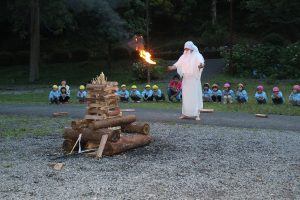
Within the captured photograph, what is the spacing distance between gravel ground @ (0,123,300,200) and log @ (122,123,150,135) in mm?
298

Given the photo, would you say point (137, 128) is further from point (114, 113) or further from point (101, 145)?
point (101, 145)

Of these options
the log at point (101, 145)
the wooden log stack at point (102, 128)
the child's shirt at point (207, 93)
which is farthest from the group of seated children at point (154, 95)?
the log at point (101, 145)

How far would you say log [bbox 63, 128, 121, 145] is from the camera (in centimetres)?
934

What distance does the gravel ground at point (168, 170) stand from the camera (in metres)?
6.76

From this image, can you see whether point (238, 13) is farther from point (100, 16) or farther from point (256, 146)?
point (256, 146)

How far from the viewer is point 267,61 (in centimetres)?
2909

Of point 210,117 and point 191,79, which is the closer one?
point 191,79

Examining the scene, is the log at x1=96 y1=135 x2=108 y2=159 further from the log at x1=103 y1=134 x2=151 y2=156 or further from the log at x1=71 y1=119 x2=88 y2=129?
the log at x1=71 y1=119 x2=88 y2=129

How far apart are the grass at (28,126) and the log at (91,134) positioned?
8.34ft

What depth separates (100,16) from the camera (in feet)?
104

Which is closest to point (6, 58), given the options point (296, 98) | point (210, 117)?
point (296, 98)

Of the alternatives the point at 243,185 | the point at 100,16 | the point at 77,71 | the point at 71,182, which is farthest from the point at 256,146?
the point at 77,71

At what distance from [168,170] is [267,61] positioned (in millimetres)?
22249

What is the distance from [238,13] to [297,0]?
1095 cm
